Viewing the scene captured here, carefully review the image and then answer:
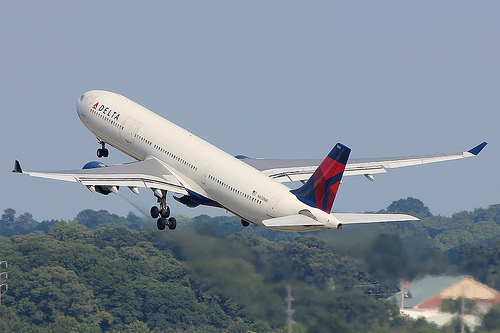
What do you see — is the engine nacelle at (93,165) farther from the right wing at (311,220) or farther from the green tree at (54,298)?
the green tree at (54,298)

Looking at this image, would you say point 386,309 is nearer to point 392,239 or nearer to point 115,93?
point 392,239

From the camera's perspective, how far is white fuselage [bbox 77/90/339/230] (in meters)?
64.0

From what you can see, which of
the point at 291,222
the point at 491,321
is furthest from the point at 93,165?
the point at 491,321

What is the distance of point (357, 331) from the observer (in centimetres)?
→ 7106

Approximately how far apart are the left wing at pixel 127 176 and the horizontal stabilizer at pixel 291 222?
1007cm

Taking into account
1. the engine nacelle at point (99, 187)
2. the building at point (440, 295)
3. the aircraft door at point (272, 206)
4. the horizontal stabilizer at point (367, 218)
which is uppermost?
the engine nacelle at point (99, 187)

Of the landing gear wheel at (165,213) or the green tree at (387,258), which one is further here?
the green tree at (387,258)

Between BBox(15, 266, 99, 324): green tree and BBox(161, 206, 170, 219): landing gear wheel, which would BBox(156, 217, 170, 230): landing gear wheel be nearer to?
BBox(161, 206, 170, 219): landing gear wheel

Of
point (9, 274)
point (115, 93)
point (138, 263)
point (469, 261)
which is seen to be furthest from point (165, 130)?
point (9, 274)

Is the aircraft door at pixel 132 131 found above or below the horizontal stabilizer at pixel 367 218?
above

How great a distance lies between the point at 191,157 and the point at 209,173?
230 cm

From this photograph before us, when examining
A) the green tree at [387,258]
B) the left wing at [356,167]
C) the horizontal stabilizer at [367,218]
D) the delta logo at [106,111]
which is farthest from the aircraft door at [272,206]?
the delta logo at [106,111]

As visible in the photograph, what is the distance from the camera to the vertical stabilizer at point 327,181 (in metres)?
61.4

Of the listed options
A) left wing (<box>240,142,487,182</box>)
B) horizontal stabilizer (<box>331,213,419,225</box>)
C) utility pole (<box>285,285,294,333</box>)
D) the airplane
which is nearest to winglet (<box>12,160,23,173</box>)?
the airplane
